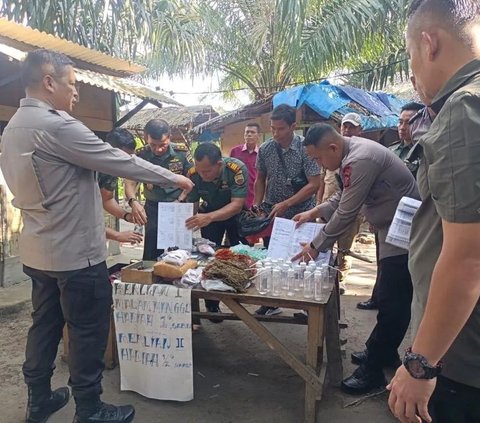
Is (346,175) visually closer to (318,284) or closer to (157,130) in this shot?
(318,284)

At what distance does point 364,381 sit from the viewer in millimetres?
2758

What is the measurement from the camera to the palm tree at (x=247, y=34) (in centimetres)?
650

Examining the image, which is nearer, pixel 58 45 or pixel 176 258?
pixel 176 258

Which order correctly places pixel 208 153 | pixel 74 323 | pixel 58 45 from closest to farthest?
pixel 74 323, pixel 208 153, pixel 58 45

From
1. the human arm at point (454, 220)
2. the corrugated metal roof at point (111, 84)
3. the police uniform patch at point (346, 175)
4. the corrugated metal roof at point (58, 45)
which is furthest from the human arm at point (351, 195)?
the corrugated metal roof at point (58, 45)

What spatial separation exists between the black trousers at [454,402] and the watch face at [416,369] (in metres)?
0.18

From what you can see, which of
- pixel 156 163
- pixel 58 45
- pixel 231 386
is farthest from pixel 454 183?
pixel 58 45

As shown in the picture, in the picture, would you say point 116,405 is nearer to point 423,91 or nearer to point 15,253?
point 423,91

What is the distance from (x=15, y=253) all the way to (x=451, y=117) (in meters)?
4.80

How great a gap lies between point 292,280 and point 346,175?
69cm

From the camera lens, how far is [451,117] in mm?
997

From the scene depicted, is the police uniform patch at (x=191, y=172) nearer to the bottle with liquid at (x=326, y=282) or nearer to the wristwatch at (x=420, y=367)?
the bottle with liquid at (x=326, y=282)

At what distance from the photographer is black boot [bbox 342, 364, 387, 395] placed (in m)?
2.75

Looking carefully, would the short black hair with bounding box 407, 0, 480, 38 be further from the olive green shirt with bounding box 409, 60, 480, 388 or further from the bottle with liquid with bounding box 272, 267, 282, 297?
the bottle with liquid with bounding box 272, 267, 282, 297
